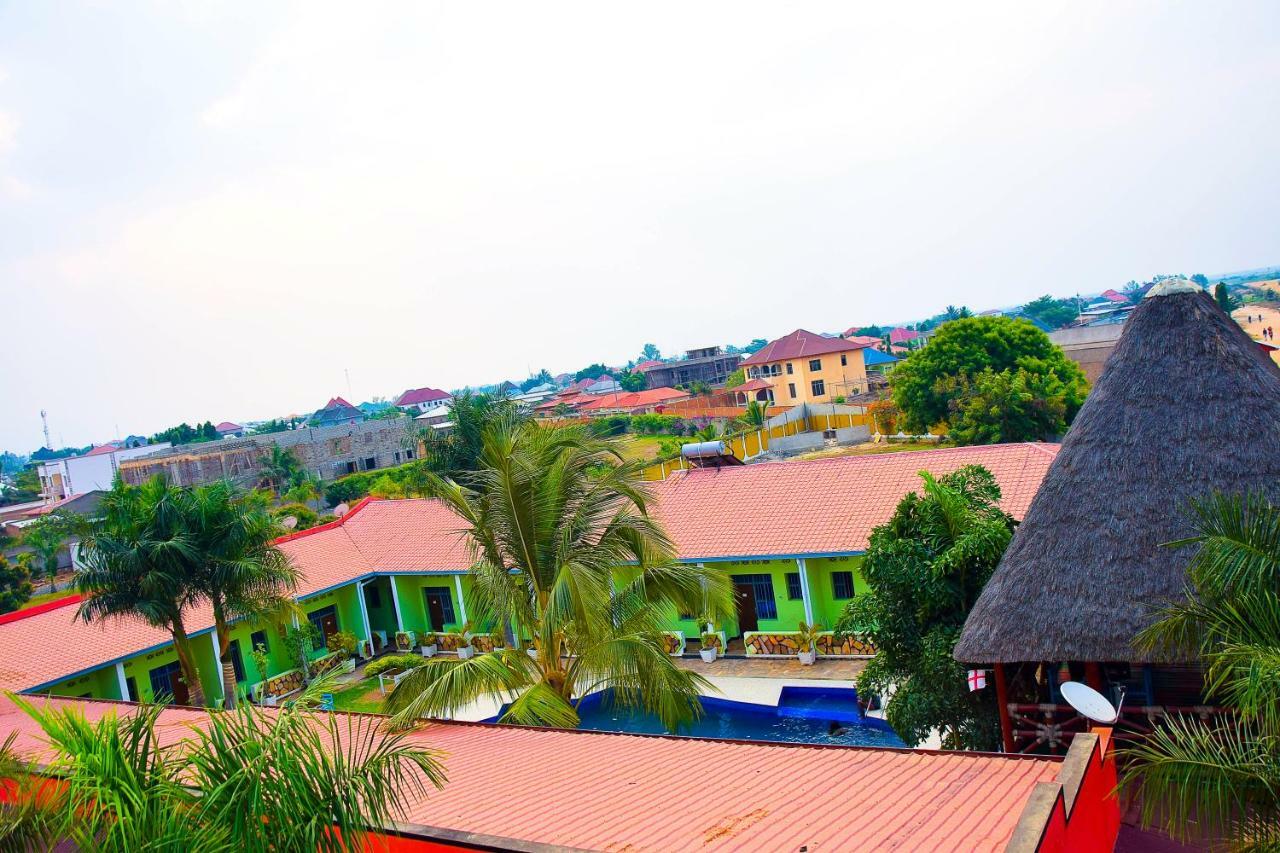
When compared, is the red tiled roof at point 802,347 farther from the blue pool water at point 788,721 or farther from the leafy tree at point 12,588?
the blue pool water at point 788,721

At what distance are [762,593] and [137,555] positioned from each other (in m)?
11.7

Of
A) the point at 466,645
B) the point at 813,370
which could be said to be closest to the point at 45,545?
the point at 466,645

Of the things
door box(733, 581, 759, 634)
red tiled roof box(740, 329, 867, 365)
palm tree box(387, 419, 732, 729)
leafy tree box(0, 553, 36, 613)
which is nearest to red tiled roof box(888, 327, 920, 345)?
red tiled roof box(740, 329, 867, 365)

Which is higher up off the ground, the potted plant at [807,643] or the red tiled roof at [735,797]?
the red tiled roof at [735,797]

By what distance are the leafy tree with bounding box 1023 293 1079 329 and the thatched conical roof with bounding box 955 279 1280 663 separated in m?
101

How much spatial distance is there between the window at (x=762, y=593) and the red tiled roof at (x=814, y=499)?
37.4 inches

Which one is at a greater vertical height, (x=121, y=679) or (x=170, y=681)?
(x=121, y=679)

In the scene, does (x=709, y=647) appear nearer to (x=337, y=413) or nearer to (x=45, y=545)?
(x=45, y=545)

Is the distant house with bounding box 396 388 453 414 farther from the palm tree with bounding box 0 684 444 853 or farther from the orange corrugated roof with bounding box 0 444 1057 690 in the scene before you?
the palm tree with bounding box 0 684 444 853

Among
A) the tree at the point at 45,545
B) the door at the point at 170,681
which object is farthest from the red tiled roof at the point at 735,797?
the tree at the point at 45,545

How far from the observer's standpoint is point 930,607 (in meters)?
10.5

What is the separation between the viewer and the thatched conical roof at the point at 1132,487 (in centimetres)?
897

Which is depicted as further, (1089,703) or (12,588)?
(12,588)

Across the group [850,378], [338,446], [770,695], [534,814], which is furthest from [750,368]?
[534,814]
